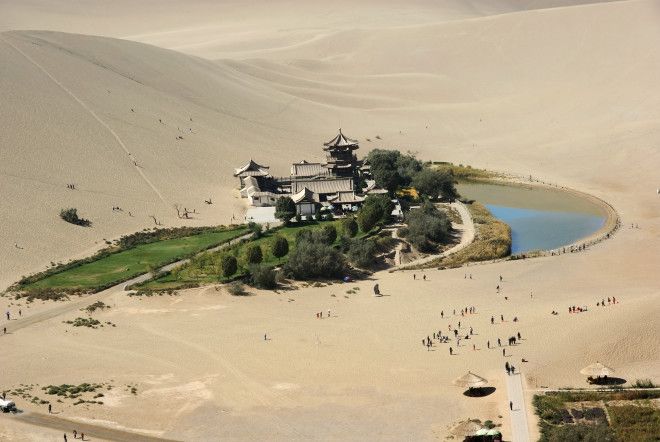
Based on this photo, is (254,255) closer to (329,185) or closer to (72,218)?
(72,218)

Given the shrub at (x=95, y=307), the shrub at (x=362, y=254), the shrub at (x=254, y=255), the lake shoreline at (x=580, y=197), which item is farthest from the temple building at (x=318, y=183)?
the shrub at (x=95, y=307)

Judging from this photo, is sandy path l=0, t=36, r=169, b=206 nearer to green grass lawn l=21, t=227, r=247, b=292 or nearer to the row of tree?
green grass lawn l=21, t=227, r=247, b=292

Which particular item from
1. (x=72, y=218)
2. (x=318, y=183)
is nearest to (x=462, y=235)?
(x=318, y=183)

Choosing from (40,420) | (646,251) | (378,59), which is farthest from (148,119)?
(378,59)

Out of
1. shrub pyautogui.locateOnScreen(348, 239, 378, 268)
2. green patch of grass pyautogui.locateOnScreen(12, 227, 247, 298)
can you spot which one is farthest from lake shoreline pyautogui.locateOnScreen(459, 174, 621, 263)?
green patch of grass pyautogui.locateOnScreen(12, 227, 247, 298)

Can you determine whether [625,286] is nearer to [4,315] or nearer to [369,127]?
[4,315]
